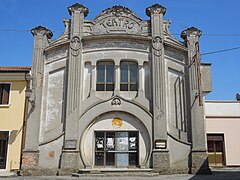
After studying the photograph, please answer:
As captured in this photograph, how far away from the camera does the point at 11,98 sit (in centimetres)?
1886

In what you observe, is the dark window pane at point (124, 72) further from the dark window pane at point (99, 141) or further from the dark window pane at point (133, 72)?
the dark window pane at point (99, 141)

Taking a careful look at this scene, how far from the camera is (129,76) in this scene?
1870 centimetres

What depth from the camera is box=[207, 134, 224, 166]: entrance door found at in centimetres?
2253

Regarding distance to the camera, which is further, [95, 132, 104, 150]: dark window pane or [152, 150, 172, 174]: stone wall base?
[95, 132, 104, 150]: dark window pane

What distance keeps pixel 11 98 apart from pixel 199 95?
11837 millimetres

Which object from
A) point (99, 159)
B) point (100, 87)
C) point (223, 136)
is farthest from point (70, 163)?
point (223, 136)

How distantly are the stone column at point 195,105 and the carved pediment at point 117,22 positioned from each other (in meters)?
3.25

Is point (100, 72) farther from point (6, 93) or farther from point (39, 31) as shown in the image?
point (6, 93)

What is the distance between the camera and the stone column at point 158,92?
16719 mm

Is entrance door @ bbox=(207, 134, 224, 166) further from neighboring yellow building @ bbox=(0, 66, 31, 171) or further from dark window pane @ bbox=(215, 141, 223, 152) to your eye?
neighboring yellow building @ bbox=(0, 66, 31, 171)

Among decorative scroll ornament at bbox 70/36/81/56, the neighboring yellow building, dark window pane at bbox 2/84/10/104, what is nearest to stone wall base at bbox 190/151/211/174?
decorative scroll ornament at bbox 70/36/81/56

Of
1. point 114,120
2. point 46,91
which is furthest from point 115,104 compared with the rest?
point 46,91

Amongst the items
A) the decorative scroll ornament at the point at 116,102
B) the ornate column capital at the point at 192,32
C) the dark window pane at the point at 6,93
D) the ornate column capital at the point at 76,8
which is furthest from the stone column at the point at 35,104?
the ornate column capital at the point at 192,32

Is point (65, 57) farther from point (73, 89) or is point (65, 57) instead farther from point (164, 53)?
point (164, 53)
